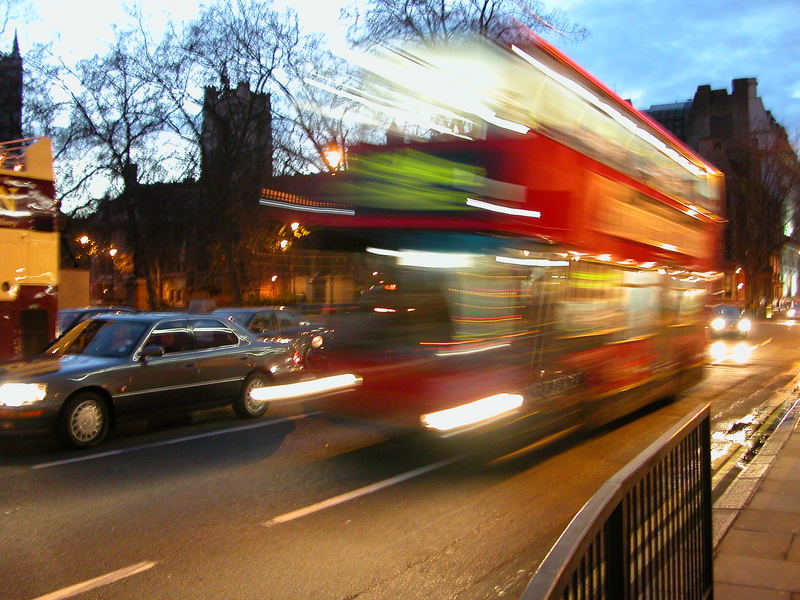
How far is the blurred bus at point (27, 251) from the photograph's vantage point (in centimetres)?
1519

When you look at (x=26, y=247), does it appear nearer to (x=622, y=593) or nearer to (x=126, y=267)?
(x=622, y=593)

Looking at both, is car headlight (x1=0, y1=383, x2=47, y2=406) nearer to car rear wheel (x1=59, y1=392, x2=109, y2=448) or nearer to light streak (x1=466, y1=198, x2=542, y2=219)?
car rear wheel (x1=59, y1=392, x2=109, y2=448)

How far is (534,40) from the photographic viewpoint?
8.47m

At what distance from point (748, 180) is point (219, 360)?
54568mm

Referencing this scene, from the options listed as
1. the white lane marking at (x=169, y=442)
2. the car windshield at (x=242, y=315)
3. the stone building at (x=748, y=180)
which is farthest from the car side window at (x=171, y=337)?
the stone building at (x=748, y=180)

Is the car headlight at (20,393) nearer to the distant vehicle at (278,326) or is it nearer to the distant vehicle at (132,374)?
the distant vehicle at (132,374)

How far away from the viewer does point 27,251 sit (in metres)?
15.5

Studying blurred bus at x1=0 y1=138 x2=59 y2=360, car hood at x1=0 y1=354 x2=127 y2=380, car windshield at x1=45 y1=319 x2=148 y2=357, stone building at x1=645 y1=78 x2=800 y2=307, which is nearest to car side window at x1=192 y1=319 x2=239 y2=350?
car windshield at x1=45 y1=319 x2=148 y2=357

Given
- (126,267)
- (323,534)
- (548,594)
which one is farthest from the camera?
(126,267)

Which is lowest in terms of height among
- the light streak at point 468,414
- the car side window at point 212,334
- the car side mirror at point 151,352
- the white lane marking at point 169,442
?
the white lane marking at point 169,442

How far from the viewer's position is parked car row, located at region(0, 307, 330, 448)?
354 inches

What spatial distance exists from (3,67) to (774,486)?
101ft

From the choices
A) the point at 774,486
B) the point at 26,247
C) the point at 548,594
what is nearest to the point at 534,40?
the point at 774,486

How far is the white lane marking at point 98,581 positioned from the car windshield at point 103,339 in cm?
510
